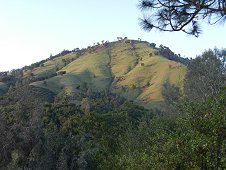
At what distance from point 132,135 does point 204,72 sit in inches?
1706

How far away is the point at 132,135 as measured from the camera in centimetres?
3956

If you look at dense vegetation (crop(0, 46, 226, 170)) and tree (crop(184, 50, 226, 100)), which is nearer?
dense vegetation (crop(0, 46, 226, 170))

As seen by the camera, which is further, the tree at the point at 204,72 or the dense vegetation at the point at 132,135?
the tree at the point at 204,72

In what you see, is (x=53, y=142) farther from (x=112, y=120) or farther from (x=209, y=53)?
(x=209, y=53)

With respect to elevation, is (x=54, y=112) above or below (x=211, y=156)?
below

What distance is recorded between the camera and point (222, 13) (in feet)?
46.8

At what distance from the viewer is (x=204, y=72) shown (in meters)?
78.4

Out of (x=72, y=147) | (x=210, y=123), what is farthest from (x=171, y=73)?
(x=210, y=123)

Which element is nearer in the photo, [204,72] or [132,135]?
[132,135]

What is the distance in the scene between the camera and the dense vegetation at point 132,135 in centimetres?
1722

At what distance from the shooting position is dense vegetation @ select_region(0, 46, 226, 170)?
1722 centimetres

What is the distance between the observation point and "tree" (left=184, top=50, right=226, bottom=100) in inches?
2776

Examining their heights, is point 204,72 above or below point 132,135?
above

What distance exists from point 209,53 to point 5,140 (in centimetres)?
5254
